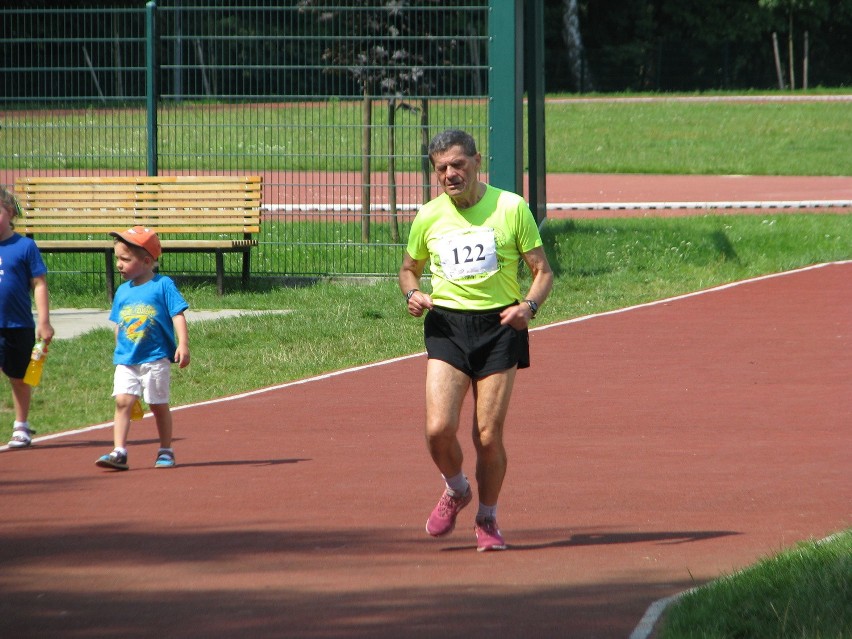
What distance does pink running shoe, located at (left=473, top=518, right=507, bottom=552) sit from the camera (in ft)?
20.5

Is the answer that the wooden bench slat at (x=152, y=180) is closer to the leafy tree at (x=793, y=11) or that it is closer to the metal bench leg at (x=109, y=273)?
the metal bench leg at (x=109, y=273)

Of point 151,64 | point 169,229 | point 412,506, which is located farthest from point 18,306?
point 151,64

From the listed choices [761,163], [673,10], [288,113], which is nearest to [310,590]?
[288,113]

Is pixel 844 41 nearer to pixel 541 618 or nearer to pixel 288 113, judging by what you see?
pixel 288 113

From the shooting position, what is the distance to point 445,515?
6355 millimetres

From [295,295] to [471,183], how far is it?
835 cm

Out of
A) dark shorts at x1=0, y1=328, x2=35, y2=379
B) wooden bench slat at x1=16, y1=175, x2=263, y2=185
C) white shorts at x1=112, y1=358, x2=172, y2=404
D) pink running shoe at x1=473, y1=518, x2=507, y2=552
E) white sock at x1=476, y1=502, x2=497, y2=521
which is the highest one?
wooden bench slat at x1=16, y1=175, x2=263, y2=185

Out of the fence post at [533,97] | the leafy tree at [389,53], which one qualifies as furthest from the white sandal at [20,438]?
the fence post at [533,97]

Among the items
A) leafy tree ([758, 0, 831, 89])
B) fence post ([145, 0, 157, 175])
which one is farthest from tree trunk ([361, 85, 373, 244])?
leafy tree ([758, 0, 831, 89])

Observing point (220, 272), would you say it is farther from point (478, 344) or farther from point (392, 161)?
point (478, 344)

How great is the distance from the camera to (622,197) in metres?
24.5

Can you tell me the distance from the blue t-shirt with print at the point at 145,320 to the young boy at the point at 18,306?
84 cm

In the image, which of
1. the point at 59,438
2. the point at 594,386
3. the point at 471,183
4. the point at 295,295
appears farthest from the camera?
the point at 295,295

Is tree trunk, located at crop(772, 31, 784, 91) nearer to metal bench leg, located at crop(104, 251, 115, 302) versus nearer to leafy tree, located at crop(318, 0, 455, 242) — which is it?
leafy tree, located at crop(318, 0, 455, 242)
